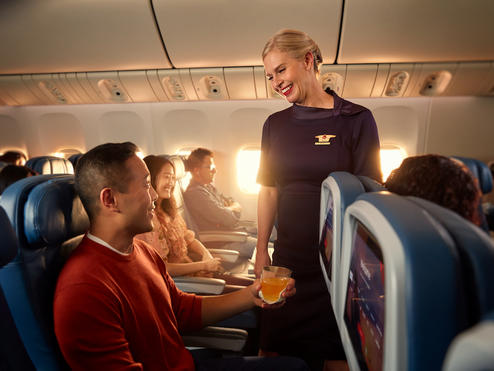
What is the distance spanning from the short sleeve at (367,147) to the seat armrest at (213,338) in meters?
1.03

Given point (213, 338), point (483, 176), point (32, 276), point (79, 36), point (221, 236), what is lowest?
point (221, 236)

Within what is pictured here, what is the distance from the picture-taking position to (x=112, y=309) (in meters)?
1.05

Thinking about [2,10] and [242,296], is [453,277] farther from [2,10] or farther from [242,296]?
[2,10]

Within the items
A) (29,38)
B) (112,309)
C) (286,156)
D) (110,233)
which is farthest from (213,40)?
(112,309)

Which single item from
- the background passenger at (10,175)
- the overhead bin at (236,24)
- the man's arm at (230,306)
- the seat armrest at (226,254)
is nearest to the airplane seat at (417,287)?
the man's arm at (230,306)

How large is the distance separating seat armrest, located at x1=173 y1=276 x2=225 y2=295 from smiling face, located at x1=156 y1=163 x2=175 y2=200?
1.91 feet

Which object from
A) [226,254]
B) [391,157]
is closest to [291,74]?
[226,254]

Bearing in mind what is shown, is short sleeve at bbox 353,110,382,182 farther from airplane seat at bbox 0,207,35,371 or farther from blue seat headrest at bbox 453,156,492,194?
blue seat headrest at bbox 453,156,492,194

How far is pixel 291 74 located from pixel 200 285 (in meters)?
1.35

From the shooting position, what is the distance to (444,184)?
61cm

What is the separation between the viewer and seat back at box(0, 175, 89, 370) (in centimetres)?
100

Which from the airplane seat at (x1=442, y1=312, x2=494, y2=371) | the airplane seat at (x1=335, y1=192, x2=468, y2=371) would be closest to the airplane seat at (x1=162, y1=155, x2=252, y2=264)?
the airplane seat at (x1=335, y1=192, x2=468, y2=371)

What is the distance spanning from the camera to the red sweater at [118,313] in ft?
3.20

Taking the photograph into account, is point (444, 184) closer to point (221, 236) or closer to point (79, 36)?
point (221, 236)
